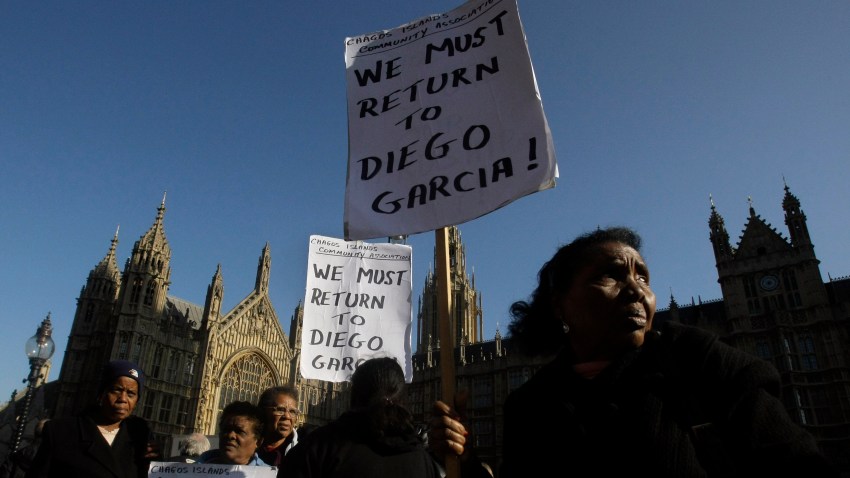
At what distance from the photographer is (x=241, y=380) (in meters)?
37.1

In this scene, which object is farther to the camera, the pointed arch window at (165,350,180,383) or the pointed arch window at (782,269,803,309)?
the pointed arch window at (165,350,180,383)

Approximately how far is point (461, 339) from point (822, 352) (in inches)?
893

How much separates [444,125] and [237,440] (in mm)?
2722

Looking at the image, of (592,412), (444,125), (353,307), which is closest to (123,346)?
(353,307)

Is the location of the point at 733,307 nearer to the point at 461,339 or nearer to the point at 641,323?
the point at 461,339

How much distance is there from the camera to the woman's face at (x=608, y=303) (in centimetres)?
201

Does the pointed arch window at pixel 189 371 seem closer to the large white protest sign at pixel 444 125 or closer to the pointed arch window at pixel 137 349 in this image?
the pointed arch window at pixel 137 349

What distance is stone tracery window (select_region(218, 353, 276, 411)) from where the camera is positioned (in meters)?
35.9

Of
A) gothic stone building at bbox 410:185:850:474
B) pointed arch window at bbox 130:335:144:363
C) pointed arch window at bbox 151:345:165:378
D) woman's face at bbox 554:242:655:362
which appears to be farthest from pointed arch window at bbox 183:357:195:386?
woman's face at bbox 554:242:655:362

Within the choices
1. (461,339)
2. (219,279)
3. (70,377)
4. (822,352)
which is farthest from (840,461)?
(70,377)

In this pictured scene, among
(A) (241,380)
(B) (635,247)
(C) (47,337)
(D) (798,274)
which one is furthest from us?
(A) (241,380)

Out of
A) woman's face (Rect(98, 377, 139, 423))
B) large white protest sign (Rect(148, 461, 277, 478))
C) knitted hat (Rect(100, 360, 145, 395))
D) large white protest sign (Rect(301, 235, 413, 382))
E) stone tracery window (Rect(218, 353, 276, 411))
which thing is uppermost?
stone tracery window (Rect(218, 353, 276, 411))

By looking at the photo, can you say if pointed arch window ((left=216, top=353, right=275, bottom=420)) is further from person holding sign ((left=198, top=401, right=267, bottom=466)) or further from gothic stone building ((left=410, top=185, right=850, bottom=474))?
person holding sign ((left=198, top=401, right=267, bottom=466))

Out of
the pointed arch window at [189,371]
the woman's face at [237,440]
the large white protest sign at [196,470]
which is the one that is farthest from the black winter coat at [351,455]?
the pointed arch window at [189,371]
